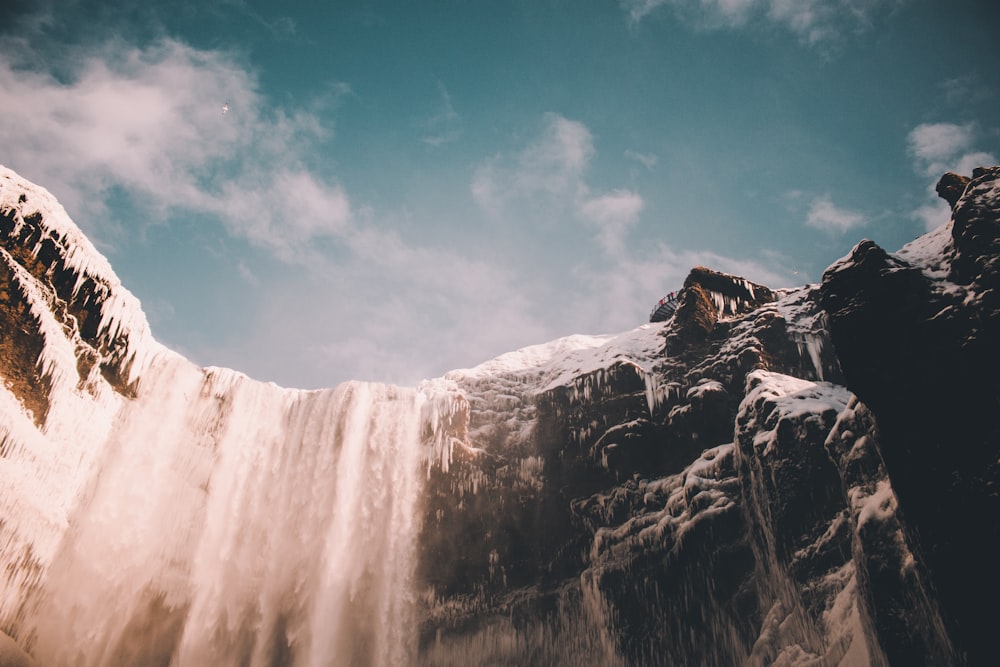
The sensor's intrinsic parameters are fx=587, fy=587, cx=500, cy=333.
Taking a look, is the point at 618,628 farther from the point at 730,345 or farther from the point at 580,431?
the point at 730,345

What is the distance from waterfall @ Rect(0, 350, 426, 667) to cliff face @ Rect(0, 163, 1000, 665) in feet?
0.28

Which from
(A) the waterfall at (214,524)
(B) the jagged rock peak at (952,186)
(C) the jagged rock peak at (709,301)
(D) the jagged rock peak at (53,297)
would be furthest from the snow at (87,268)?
(B) the jagged rock peak at (952,186)

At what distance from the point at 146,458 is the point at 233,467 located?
141 inches

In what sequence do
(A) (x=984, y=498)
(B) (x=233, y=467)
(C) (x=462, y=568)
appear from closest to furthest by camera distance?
(A) (x=984, y=498)
(B) (x=233, y=467)
(C) (x=462, y=568)

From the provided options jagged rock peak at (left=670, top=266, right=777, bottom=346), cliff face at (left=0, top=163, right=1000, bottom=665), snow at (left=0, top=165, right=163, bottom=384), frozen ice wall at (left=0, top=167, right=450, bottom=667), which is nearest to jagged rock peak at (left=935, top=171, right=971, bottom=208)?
cliff face at (left=0, top=163, right=1000, bottom=665)

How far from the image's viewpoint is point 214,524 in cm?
2162

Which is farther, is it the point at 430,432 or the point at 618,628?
the point at 430,432

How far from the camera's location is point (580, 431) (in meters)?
25.4

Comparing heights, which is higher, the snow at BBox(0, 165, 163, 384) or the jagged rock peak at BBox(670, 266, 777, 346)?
the jagged rock peak at BBox(670, 266, 777, 346)

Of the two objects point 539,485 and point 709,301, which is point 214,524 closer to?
point 539,485

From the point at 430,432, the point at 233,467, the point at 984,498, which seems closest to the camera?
the point at 984,498

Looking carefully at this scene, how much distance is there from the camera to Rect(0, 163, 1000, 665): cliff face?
13.6 m

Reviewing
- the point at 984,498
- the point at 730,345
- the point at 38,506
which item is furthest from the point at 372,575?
the point at 984,498

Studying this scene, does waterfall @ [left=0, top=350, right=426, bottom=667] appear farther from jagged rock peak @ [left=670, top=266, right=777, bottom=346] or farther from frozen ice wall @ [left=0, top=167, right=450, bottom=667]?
jagged rock peak @ [left=670, top=266, right=777, bottom=346]
